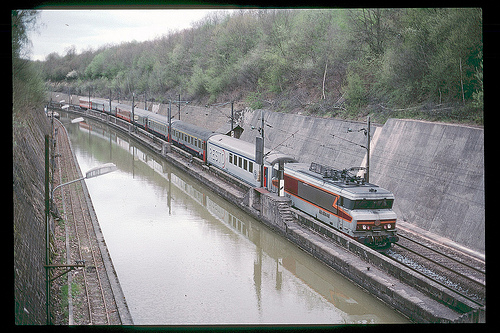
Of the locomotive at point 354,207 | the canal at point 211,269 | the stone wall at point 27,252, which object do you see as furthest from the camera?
the locomotive at point 354,207

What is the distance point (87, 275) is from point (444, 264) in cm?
929

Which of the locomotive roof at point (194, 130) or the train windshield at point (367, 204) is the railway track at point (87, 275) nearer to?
the train windshield at point (367, 204)

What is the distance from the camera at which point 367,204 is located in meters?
13.5

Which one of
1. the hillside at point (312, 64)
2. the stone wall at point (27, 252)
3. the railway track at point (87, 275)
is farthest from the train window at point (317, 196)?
the stone wall at point (27, 252)

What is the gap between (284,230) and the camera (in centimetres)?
1630

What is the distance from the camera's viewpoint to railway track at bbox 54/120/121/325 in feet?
34.0

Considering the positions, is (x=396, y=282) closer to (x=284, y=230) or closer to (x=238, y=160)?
(x=284, y=230)

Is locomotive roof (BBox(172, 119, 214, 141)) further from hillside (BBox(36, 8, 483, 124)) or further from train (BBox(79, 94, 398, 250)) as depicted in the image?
hillside (BBox(36, 8, 483, 124))

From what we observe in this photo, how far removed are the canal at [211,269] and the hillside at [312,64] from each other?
7.10 meters

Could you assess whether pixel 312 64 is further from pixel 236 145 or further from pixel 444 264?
pixel 444 264

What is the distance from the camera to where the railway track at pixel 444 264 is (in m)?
10.8

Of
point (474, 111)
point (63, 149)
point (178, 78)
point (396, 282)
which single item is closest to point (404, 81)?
point (474, 111)

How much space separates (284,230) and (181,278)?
14.5 feet

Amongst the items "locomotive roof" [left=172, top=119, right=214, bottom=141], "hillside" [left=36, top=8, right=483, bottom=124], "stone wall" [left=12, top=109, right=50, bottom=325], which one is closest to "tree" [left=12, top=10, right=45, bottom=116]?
"stone wall" [left=12, top=109, right=50, bottom=325]
